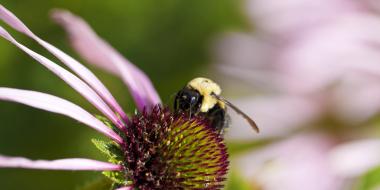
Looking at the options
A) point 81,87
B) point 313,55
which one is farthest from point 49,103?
point 313,55

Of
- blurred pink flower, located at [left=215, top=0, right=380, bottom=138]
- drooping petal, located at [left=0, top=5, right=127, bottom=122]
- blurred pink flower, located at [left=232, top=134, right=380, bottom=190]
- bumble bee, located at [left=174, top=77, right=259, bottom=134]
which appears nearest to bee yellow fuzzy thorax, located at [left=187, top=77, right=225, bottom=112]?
bumble bee, located at [left=174, top=77, right=259, bottom=134]

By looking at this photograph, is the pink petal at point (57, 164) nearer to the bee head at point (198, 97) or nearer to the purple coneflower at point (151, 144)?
the purple coneflower at point (151, 144)

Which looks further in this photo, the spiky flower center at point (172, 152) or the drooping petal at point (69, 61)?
the spiky flower center at point (172, 152)

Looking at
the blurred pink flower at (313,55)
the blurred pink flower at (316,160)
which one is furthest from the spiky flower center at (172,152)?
the blurred pink flower at (313,55)

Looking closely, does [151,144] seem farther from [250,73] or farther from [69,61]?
[250,73]

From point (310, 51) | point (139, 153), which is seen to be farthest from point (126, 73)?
point (310, 51)
